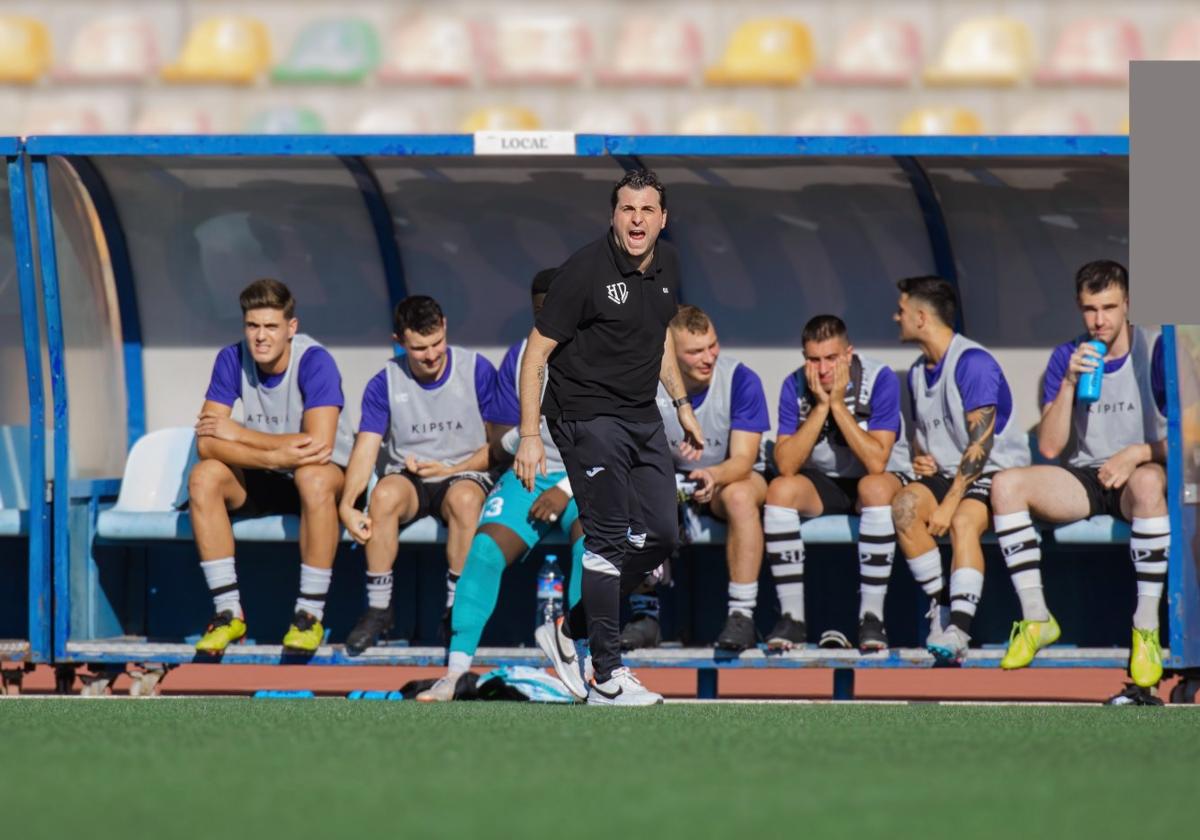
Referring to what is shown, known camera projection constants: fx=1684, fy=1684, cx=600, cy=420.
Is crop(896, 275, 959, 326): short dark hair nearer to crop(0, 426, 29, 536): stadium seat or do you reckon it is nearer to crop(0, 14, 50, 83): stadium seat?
crop(0, 426, 29, 536): stadium seat

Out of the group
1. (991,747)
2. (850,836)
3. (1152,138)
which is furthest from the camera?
(1152,138)

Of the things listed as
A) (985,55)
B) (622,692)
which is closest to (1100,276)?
(622,692)

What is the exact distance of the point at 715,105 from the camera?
1580 centimetres

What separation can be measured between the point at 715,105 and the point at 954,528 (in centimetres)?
A: 980

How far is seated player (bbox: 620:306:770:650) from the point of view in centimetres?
666

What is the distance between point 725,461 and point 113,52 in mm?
12044

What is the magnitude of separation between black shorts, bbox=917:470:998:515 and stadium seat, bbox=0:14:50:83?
499 inches

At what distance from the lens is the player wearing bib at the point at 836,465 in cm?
667

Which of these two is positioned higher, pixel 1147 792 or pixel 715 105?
pixel 715 105

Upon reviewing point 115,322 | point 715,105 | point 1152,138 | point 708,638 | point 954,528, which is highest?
point 715,105

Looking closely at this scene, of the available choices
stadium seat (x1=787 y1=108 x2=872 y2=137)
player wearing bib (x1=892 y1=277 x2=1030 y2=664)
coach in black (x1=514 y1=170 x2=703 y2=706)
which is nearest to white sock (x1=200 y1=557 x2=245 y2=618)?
coach in black (x1=514 y1=170 x2=703 y2=706)

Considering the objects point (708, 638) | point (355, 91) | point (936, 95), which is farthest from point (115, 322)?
point (936, 95)

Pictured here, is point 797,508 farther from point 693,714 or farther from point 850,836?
point 850,836

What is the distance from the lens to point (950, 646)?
20.9 feet
